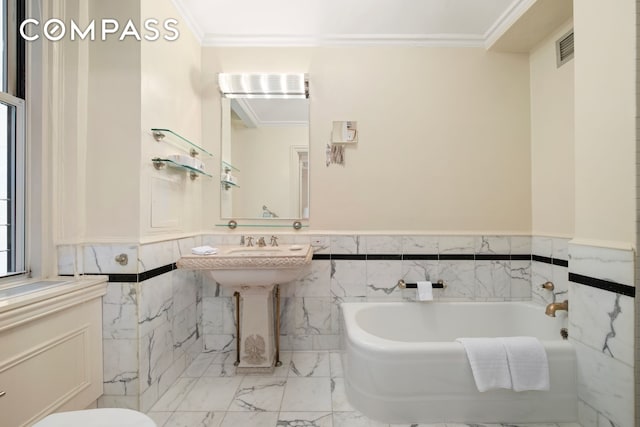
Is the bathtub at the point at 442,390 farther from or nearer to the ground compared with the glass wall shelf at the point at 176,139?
nearer to the ground

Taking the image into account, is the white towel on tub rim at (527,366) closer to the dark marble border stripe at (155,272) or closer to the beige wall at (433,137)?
the beige wall at (433,137)

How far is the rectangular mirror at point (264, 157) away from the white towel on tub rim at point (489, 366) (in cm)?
140

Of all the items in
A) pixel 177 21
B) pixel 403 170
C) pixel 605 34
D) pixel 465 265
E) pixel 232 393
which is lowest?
pixel 232 393

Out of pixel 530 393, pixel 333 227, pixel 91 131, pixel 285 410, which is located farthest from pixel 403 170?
pixel 91 131

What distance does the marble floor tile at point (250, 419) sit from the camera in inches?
59.5

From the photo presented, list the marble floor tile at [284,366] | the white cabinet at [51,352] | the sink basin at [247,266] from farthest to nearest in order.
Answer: the marble floor tile at [284,366] < the sink basin at [247,266] < the white cabinet at [51,352]

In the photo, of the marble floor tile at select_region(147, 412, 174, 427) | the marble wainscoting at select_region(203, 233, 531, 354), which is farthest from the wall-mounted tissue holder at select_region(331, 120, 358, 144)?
the marble floor tile at select_region(147, 412, 174, 427)

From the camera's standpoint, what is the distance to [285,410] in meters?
1.62

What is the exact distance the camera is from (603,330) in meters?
1.38

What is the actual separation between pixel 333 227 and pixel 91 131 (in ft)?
5.23

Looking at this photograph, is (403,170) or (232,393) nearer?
(232,393)

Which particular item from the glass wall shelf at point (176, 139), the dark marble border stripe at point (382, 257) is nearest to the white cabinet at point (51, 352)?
the glass wall shelf at point (176, 139)

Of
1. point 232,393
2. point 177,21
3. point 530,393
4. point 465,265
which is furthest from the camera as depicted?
point 465,265

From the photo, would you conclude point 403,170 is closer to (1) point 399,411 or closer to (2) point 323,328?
(2) point 323,328
